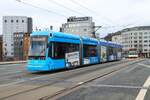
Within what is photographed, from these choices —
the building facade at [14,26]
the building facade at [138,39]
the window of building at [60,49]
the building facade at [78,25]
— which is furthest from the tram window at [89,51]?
the building facade at [138,39]

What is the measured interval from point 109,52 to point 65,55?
72.5 ft

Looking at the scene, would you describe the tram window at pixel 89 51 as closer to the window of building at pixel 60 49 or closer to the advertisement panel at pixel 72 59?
the advertisement panel at pixel 72 59

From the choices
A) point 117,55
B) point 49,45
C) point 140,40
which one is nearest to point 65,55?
point 49,45

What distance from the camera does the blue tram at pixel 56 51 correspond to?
77.0 feet

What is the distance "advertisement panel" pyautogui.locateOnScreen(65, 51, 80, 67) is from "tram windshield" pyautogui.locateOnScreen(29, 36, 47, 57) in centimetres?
388

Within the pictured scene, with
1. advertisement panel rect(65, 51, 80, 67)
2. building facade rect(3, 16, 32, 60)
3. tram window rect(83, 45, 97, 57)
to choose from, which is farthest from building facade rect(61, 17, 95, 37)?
advertisement panel rect(65, 51, 80, 67)

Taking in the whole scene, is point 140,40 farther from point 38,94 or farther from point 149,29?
point 38,94

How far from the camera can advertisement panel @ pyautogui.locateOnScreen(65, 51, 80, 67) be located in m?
27.3

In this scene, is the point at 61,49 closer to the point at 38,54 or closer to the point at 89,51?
the point at 38,54

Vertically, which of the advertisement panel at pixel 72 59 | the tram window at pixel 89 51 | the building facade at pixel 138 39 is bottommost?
the advertisement panel at pixel 72 59

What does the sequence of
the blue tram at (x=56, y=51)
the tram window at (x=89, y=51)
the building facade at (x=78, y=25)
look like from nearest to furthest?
1. the blue tram at (x=56, y=51)
2. the tram window at (x=89, y=51)
3. the building facade at (x=78, y=25)

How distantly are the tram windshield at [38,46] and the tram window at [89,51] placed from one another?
9.92m

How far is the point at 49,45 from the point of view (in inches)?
932

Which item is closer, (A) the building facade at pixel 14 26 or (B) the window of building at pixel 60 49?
(B) the window of building at pixel 60 49
